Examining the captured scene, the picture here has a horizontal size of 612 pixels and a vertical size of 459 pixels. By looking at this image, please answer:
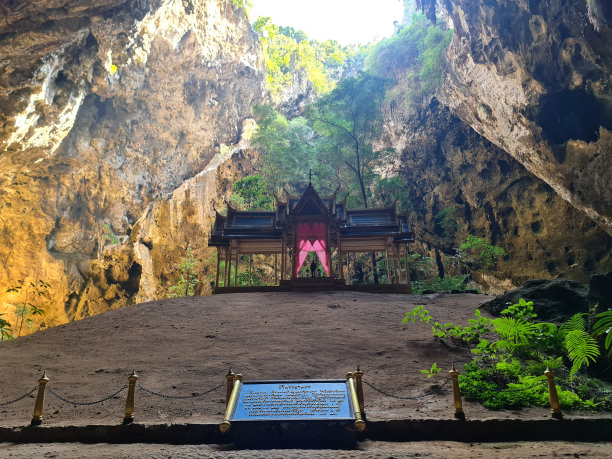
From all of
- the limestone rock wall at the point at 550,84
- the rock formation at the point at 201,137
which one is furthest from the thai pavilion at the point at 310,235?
the rock formation at the point at 201,137

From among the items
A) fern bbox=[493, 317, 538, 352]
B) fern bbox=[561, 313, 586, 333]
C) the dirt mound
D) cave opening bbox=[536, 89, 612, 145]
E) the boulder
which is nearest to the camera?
the dirt mound

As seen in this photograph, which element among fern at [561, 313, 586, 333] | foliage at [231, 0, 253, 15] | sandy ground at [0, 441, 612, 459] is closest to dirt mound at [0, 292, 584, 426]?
sandy ground at [0, 441, 612, 459]

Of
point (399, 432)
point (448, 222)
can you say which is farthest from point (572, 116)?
point (399, 432)

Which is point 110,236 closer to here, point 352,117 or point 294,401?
point 352,117

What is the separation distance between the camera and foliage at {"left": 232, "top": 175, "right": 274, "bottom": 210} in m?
27.0

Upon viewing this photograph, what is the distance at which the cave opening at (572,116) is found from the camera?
1400cm

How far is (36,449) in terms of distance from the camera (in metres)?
4.70

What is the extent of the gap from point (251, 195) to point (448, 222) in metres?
13.8

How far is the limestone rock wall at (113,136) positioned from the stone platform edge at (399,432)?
16.5 meters

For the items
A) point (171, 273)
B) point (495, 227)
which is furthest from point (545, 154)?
point (171, 273)

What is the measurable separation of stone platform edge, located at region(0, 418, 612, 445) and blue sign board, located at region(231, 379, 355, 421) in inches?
17.2

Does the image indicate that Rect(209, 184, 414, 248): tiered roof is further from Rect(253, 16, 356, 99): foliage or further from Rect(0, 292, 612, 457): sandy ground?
Rect(253, 16, 356, 99): foliage

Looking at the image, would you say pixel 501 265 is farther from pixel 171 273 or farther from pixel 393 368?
pixel 171 273

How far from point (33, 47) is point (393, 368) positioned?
19.2 meters
